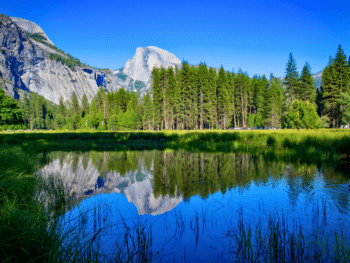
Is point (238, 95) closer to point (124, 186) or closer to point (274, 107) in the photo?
point (274, 107)

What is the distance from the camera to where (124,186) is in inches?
333

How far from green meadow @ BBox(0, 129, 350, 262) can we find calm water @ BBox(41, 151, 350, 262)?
18.1 inches

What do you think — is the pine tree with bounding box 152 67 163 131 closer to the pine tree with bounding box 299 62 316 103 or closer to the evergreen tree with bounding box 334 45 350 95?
the pine tree with bounding box 299 62 316 103

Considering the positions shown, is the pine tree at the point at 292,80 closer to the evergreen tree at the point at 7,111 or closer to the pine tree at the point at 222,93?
the pine tree at the point at 222,93

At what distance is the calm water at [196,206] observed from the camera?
398cm

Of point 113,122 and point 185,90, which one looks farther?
point 113,122

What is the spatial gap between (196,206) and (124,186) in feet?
11.5

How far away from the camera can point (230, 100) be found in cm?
6322

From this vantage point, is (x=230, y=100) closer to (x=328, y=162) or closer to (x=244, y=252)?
(x=328, y=162)

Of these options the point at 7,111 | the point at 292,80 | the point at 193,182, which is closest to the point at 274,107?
the point at 292,80

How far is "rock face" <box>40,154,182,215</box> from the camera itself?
627 centimetres

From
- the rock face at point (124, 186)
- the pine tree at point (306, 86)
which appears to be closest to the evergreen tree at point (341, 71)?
the pine tree at point (306, 86)

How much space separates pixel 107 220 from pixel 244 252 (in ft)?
10.0

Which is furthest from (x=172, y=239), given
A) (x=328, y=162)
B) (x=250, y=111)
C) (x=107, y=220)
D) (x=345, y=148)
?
(x=250, y=111)
